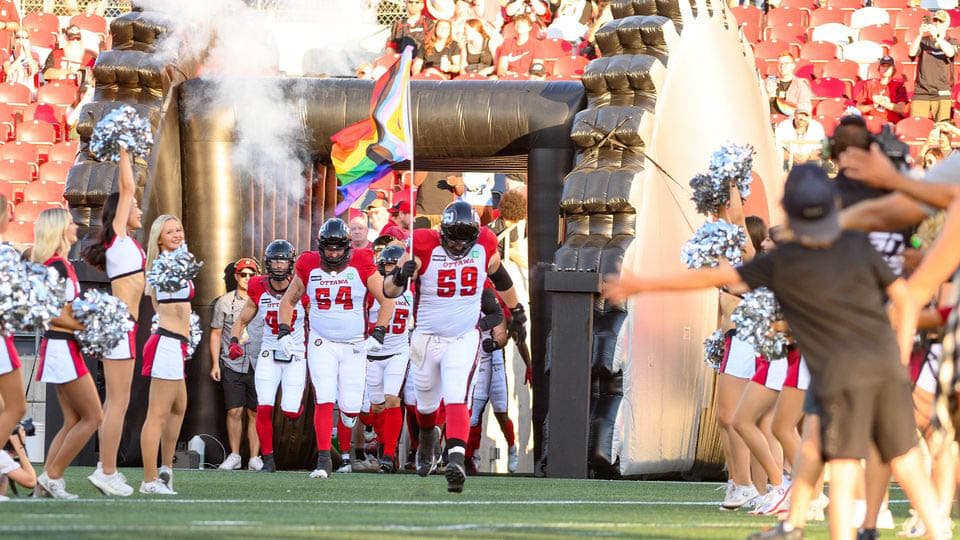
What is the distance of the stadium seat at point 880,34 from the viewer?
2123cm

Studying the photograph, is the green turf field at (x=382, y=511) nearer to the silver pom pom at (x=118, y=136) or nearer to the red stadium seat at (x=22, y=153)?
the silver pom pom at (x=118, y=136)

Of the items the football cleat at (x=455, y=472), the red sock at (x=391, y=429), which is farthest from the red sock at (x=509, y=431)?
the football cleat at (x=455, y=472)

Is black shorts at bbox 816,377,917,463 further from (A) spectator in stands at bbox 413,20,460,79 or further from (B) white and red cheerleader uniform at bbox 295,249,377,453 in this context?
(A) spectator in stands at bbox 413,20,460,79

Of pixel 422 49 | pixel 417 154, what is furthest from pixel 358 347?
pixel 422 49

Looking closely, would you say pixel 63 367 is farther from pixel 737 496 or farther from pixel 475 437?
pixel 475 437

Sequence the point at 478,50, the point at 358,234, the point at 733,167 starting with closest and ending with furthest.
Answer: the point at 733,167
the point at 358,234
the point at 478,50

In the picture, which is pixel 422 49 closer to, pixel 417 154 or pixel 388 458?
pixel 417 154

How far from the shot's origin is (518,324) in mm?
12031

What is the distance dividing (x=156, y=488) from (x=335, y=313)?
348 centimetres

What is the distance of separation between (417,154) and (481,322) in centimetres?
165

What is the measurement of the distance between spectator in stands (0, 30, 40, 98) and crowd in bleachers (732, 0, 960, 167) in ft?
31.0

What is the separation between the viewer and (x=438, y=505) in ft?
28.6

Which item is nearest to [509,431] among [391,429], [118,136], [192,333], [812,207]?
[391,429]

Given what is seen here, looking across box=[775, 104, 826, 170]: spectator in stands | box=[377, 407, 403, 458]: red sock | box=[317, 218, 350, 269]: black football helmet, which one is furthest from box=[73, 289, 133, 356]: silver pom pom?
box=[775, 104, 826, 170]: spectator in stands
